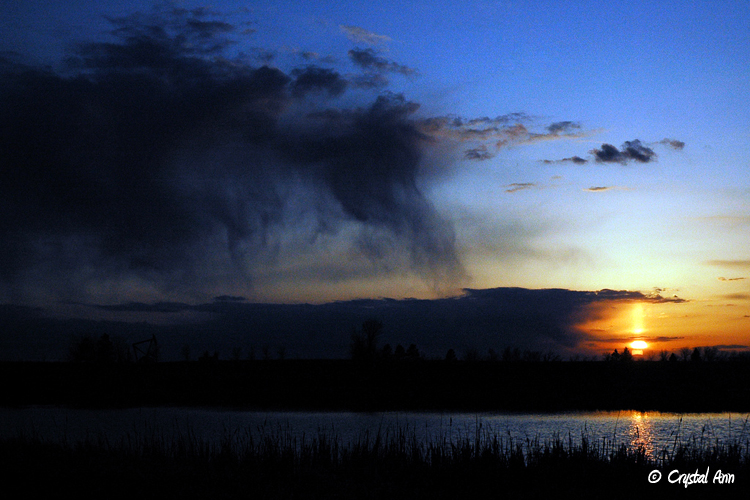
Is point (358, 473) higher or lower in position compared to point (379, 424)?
higher

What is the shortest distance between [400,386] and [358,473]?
143 feet

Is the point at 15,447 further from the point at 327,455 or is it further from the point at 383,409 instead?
the point at 383,409

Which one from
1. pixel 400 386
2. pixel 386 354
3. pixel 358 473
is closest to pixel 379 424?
pixel 358 473

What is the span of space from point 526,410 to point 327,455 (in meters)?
26.7

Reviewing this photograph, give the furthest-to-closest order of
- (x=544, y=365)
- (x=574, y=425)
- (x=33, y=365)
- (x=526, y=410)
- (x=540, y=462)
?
(x=33, y=365) < (x=544, y=365) < (x=526, y=410) < (x=574, y=425) < (x=540, y=462)

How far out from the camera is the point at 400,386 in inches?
2309

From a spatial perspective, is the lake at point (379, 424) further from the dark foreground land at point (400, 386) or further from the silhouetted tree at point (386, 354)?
the silhouetted tree at point (386, 354)

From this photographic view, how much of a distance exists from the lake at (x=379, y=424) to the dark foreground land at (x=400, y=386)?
6.15 m

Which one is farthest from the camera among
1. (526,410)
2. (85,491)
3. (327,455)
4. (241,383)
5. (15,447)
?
(241,383)

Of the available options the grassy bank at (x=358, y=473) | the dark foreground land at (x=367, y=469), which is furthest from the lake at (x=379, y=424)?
the grassy bank at (x=358, y=473)

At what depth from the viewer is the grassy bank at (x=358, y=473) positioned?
13.9 m

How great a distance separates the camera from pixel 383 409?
43.2 m

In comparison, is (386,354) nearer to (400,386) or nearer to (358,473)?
(400,386)

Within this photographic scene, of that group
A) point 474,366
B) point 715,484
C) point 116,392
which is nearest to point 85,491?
point 715,484
